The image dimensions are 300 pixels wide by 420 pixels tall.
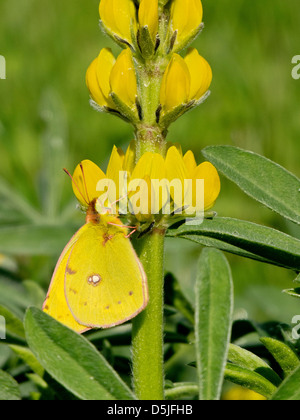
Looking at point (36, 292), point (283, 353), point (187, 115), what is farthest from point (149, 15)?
point (187, 115)

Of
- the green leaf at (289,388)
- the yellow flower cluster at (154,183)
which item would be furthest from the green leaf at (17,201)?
the green leaf at (289,388)

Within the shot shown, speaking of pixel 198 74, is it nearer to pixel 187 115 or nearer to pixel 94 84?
pixel 94 84

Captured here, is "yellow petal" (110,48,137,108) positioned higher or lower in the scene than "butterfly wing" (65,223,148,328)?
higher

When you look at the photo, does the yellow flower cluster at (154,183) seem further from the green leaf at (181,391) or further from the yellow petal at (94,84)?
the green leaf at (181,391)

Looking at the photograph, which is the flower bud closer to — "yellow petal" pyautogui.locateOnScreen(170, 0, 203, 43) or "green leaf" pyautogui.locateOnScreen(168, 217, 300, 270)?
"yellow petal" pyautogui.locateOnScreen(170, 0, 203, 43)

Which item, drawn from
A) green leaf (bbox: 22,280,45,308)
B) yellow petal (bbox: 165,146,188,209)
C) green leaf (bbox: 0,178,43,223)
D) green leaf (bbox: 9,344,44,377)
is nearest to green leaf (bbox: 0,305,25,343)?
green leaf (bbox: 9,344,44,377)

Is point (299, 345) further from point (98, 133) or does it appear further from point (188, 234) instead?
point (98, 133)
